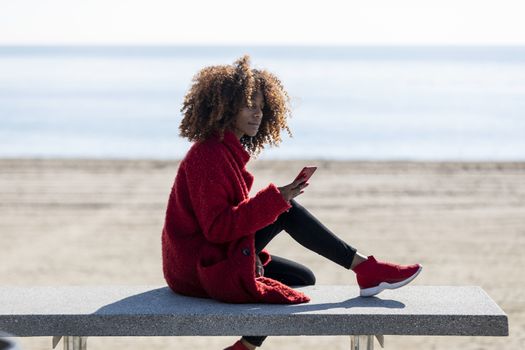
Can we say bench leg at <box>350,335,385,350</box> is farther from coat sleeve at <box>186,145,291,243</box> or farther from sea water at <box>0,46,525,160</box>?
sea water at <box>0,46,525,160</box>

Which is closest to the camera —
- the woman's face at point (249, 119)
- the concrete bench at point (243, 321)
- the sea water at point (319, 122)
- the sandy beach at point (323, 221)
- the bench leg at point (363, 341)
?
the concrete bench at point (243, 321)

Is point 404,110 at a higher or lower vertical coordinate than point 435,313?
higher

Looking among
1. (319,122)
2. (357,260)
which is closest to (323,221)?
(357,260)

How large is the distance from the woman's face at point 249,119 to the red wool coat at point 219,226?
0.05m

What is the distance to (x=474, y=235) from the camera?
1041cm

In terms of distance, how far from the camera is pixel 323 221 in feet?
36.8

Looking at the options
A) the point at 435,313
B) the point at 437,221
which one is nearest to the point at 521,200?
the point at 437,221

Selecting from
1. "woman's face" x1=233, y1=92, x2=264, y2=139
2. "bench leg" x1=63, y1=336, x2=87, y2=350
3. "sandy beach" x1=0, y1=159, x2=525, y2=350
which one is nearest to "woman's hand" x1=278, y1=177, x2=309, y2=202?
"woman's face" x1=233, y1=92, x2=264, y2=139

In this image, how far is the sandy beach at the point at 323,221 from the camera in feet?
26.7

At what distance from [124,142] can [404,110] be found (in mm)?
15154

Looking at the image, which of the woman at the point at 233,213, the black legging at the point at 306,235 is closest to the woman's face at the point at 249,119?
the woman at the point at 233,213

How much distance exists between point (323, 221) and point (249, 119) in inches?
302

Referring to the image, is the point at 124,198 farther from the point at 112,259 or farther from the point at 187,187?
the point at 187,187

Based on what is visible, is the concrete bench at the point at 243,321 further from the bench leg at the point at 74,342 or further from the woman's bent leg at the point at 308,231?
the woman's bent leg at the point at 308,231
